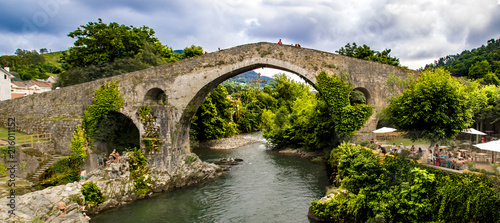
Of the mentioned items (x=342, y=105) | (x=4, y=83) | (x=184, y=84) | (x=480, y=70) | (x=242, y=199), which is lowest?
(x=242, y=199)

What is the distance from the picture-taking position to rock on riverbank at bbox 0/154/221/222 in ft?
41.9

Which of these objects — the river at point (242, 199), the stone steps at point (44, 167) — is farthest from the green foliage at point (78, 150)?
the river at point (242, 199)

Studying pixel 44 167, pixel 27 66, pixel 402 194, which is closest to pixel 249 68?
pixel 402 194

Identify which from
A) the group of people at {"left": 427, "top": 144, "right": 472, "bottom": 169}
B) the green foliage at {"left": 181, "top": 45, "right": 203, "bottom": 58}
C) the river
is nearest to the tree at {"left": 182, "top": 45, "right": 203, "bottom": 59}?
the green foliage at {"left": 181, "top": 45, "right": 203, "bottom": 58}

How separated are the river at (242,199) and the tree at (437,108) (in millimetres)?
5621

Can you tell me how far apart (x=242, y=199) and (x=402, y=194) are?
747 cm

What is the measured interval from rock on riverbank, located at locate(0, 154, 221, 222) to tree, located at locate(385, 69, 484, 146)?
11651 millimetres

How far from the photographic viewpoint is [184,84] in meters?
19.5

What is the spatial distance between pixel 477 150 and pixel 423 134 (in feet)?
5.90

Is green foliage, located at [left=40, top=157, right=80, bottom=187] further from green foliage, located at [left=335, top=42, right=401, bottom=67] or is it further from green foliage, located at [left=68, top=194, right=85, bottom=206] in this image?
green foliage, located at [left=335, top=42, right=401, bottom=67]

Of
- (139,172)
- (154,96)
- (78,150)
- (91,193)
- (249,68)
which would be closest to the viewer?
(91,193)

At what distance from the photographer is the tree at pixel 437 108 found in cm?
1206

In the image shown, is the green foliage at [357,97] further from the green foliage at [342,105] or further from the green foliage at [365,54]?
the green foliage at [365,54]

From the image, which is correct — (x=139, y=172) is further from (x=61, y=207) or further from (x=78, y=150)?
(x=61, y=207)
